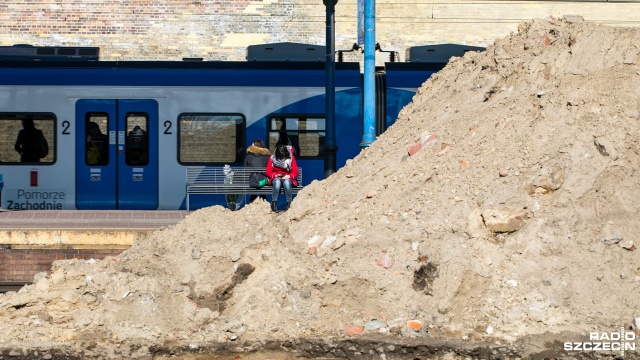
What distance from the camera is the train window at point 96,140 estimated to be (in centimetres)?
2303

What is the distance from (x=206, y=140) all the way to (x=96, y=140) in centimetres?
225

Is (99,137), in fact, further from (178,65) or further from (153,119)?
(178,65)

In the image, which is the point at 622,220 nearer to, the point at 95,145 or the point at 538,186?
the point at 538,186

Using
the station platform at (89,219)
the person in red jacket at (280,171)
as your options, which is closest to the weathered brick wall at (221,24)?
the station platform at (89,219)

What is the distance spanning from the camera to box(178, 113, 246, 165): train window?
912 inches

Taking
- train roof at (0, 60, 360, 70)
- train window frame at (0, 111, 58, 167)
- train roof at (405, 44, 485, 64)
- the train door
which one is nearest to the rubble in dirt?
train roof at (0, 60, 360, 70)

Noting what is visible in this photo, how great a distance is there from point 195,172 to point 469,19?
15.6m

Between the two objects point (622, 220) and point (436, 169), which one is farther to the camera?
point (436, 169)

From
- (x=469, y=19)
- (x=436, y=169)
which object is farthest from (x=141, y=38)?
(x=436, y=169)

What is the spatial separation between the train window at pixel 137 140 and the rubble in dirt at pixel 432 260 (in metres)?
11.4

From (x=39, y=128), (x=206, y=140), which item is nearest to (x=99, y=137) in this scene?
(x=39, y=128)

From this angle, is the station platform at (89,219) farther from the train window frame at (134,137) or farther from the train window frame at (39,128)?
the train window frame at (39,128)

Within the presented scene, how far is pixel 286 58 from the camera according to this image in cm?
2483

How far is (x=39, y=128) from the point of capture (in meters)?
23.1
